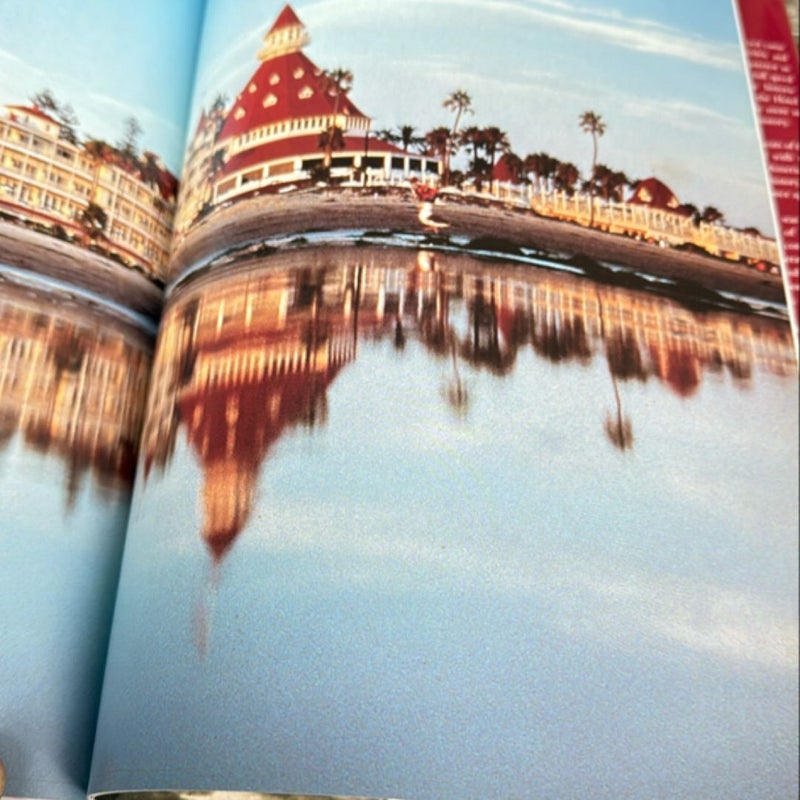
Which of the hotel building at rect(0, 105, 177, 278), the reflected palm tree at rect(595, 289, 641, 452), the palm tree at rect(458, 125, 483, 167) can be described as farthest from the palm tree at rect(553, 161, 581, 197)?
the hotel building at rect(0, 105, 177, 278)

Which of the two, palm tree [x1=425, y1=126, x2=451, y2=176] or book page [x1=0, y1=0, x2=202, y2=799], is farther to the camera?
palm tree [x1=425, y1=126, x2=451, y2=176]

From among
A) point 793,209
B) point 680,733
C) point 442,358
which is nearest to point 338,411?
point 442,358

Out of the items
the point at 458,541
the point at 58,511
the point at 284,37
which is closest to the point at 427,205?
the point at 284,37

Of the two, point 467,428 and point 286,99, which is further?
point 286,99

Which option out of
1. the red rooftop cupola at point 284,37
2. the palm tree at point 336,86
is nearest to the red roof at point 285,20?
the red rooftop cupola at point 284,37

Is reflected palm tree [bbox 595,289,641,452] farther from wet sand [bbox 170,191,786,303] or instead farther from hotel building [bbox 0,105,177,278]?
hotel building [bbox 0,105,177,278]

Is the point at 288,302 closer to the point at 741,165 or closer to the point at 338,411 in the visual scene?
the point at 338,411

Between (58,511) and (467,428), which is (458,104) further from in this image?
(58,511)
